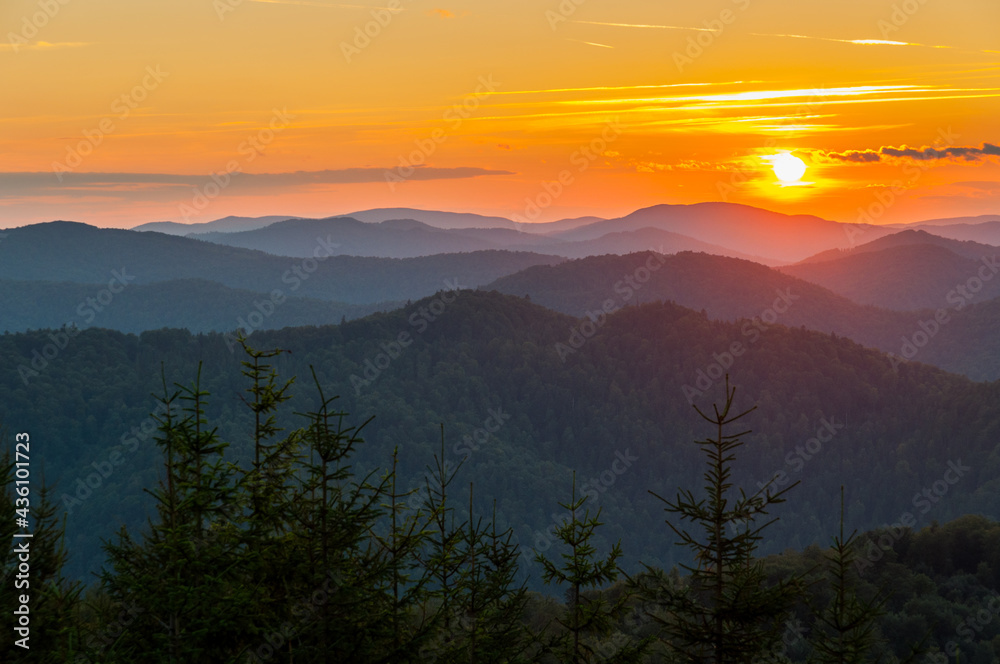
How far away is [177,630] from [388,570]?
3421 millimetres

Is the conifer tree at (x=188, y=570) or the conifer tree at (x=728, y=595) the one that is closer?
the conifer tree at (x=188, y=570)

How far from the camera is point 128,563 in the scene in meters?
12.5

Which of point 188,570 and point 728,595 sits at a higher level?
point 188,570

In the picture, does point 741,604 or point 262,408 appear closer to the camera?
point 741,604

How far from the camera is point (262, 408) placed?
1357 centimetres

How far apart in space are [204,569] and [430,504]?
414 centimetres

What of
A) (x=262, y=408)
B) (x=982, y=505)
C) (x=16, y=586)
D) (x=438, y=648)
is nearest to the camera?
(x=16, y=586)

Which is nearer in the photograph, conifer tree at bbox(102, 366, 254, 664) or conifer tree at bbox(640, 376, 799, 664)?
conifer tree at bbox(102, 366, 254, 664)

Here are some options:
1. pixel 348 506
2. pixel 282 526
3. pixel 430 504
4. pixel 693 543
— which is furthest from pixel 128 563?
pixel 693 543

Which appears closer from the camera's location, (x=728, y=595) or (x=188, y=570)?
(x=188, y=570)

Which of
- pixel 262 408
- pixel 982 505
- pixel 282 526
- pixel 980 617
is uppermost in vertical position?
pixel 982 505

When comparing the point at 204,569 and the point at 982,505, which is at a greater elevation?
the point at 982,505

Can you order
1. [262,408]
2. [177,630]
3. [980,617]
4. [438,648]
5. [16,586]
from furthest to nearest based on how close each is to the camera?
[980,617] → [438,648] → [262,408] → [16,586] → [177,630]

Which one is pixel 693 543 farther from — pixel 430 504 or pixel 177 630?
pixel 177 630
